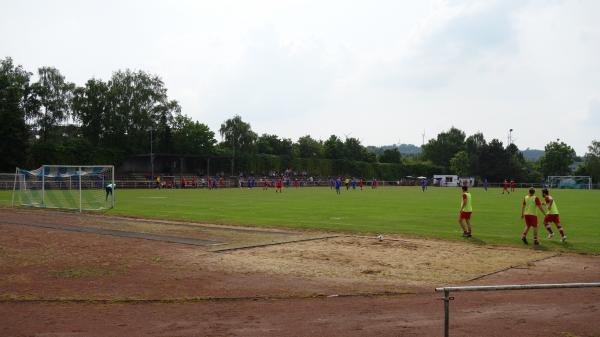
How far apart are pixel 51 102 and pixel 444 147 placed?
4772 inches

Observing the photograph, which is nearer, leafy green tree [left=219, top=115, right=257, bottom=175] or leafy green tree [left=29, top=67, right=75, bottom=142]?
leafy green tree [left=29, top=67, right=75, bottom=142]

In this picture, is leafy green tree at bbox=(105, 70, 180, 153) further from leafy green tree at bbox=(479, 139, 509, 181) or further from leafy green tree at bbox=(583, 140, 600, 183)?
leafy green tree at bbox=(583, 140, 600, 183)

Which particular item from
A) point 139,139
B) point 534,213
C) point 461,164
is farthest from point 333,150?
point 534,213

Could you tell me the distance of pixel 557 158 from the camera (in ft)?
436

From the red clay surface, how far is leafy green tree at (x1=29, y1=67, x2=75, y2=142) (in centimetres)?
8266

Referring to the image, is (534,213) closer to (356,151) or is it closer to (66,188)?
(66,188)

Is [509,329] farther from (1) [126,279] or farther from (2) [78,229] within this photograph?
(2) [78,229]

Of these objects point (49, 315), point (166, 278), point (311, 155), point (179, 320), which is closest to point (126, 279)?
point (166, 278)

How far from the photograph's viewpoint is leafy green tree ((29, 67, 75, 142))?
88.2 m

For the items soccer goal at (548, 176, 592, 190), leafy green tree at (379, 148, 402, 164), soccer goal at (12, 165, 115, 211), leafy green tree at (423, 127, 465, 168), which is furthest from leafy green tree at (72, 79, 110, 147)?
leafy green tree at (423, 127, 465, 168)

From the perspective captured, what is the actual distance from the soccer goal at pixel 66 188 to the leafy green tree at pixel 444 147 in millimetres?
144500

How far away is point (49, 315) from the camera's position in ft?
28.7

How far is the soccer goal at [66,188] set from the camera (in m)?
35.2

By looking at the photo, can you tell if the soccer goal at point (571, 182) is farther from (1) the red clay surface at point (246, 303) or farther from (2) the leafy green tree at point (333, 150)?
(1) the red clay surface at point (246, 303)
